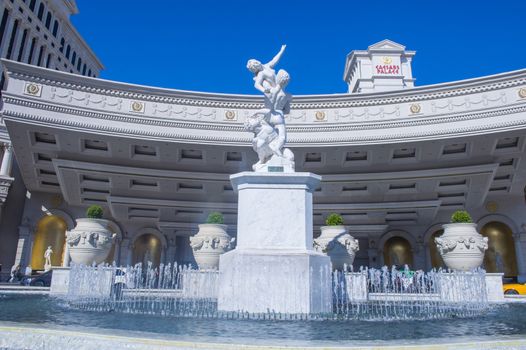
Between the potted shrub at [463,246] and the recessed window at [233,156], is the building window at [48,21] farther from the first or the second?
the potted shrub at [463,246]

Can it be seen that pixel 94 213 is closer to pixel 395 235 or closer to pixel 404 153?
pixel 404 153

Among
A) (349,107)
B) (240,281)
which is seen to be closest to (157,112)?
(349,107)

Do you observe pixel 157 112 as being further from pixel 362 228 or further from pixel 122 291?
pixel 362 228

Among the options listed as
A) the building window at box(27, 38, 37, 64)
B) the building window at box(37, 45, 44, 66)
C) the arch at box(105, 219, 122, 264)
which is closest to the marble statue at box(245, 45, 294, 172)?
the arch at box(105, 219, 122, 264)

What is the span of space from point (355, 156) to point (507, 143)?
9555 millimetres

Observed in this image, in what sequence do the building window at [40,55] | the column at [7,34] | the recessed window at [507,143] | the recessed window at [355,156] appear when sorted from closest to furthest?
the recessed window at [507,143] → the recessed window at [355,156] → the column at [7,34] → the building window at [40,55]

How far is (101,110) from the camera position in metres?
23.8

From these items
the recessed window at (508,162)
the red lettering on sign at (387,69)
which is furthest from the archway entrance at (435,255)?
the red lettering on sign at (387,69)

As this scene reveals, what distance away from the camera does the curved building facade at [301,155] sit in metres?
23.1

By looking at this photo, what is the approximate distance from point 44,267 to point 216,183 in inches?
633

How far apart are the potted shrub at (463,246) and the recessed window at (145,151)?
18362 millimetres

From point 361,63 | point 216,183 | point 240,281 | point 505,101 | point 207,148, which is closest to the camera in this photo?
point 240,281

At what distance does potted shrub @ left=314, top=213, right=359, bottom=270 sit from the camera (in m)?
14.4

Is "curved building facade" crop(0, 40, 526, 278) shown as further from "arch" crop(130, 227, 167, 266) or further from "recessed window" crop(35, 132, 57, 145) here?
"arch" crop(130, 227, 167, 266)
